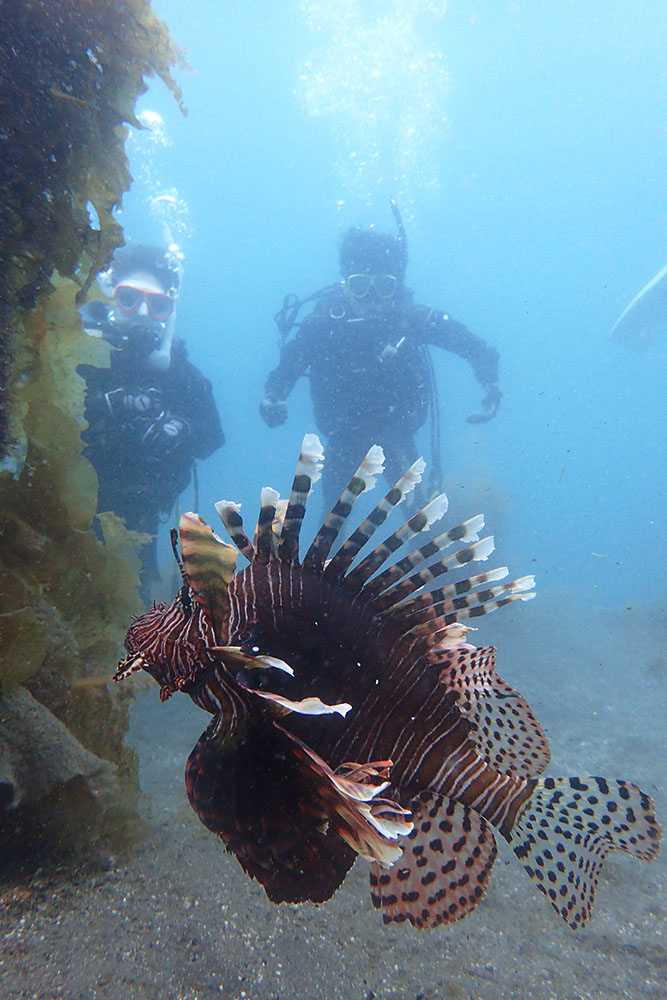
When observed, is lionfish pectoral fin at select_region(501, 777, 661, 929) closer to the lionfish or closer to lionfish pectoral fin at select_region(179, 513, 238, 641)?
the lionfish

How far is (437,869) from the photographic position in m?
1.94

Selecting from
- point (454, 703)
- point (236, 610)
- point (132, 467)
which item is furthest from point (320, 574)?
point (132, 467)

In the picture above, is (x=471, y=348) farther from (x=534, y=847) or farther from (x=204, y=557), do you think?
(x=204, y=557)

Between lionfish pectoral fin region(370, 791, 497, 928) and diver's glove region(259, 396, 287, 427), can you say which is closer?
lionfish pectoral fin region(370, 791, 497, 928)

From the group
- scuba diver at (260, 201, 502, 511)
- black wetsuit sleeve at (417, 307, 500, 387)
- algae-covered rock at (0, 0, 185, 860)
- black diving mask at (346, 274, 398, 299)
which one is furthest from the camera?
black diving mask at (346, 274, 398, 299)

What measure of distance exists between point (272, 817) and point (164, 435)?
675 cm

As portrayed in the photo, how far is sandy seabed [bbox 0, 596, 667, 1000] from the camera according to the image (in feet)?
6.28

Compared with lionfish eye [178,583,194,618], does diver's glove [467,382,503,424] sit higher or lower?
higher

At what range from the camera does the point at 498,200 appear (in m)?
73.3

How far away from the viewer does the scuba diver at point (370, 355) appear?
36.2 feet

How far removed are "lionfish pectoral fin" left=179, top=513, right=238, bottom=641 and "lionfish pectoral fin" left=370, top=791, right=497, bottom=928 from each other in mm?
1243

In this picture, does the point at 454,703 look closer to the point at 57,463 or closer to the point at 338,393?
the point at 57,463

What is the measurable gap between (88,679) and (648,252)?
345ft

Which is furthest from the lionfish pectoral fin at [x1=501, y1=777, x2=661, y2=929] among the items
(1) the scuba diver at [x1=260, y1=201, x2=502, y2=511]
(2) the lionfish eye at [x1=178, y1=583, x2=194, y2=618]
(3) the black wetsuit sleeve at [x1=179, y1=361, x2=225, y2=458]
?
(1) the scuba diver at [x1=260, y1=201, x2=502, y2=511]
